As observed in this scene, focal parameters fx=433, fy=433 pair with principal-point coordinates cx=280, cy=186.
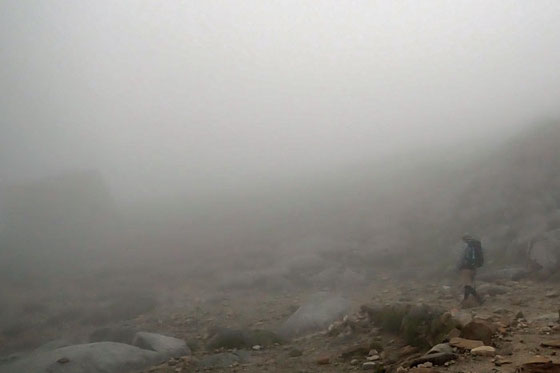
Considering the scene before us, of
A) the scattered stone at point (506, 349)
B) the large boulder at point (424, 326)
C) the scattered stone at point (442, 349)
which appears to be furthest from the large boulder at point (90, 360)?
the scattered stone at point (506, 349)

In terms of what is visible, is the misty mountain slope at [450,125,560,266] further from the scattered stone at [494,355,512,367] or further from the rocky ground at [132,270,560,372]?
the scattered stone at [494,355,512,367]

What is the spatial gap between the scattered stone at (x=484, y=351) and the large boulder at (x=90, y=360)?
7785 millimetres

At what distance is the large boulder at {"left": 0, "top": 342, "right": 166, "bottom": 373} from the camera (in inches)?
396

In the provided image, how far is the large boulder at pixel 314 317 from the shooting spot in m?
12.8

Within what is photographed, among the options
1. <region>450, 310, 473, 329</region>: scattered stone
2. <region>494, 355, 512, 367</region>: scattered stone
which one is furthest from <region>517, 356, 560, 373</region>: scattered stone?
<region>450, 310, 473, 329</region>: scattered stone

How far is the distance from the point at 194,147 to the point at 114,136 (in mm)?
56296

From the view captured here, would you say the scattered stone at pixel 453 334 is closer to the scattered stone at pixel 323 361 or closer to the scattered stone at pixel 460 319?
the scattered stone at pixel 460 319

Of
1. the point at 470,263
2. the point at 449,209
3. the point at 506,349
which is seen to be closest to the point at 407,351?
the point at 506,349

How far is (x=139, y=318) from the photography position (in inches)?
731

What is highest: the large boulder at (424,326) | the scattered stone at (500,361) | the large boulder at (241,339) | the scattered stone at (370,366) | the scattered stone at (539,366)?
the scattered stone at (539,366)

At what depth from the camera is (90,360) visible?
34.1 feet

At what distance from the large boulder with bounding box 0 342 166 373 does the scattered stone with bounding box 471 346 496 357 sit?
25.5 feet

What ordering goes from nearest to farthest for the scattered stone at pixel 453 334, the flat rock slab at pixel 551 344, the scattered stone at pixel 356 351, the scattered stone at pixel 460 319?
the flat rock slab at pixel 551 344, the scattered stone at pixel 453 334, the scattered stone at pixel 460 319, the scattered stone at pixel 356 351

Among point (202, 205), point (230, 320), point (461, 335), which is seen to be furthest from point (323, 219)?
point (461, 335)
